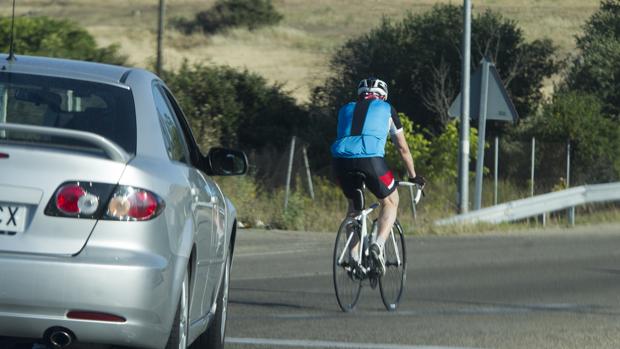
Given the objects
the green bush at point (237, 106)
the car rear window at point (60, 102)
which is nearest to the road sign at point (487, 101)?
the green bush at point (237, 106)

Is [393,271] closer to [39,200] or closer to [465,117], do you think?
[39,200]

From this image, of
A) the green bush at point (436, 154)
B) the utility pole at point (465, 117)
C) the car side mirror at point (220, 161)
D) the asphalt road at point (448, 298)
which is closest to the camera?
the car side mirror at point (220, 161)

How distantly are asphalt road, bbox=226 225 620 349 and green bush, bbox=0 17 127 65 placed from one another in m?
23.0

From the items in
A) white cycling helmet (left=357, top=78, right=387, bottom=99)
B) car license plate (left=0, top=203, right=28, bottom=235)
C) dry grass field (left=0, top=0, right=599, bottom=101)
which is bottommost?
dry grass field (left=0, top=0, right=599, bottom=101)

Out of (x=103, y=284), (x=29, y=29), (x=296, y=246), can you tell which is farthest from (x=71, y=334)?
(x=29, y=29)

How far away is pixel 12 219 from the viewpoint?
6355 mm

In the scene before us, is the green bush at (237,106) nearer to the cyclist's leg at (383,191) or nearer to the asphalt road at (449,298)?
the asphalt road at (449,298)

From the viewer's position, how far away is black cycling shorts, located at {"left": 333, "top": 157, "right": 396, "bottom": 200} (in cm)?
1177

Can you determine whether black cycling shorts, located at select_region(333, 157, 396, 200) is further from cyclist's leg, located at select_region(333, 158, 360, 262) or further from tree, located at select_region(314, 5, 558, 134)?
tree, located at select_region(314, 5, 558, 134)

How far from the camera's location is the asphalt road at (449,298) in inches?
390

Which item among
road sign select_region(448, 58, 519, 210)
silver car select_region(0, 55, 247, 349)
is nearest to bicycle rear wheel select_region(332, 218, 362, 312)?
silver car select_region(0, 55, 247, 349)

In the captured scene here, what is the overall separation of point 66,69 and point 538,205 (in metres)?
15.9

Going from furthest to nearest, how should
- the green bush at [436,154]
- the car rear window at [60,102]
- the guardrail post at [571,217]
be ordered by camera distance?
the green bush at [436,154]
the guardrail post at [571,217]
the car rear window at [60,102]

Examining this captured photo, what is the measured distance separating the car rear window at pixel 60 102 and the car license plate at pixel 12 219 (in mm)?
892
